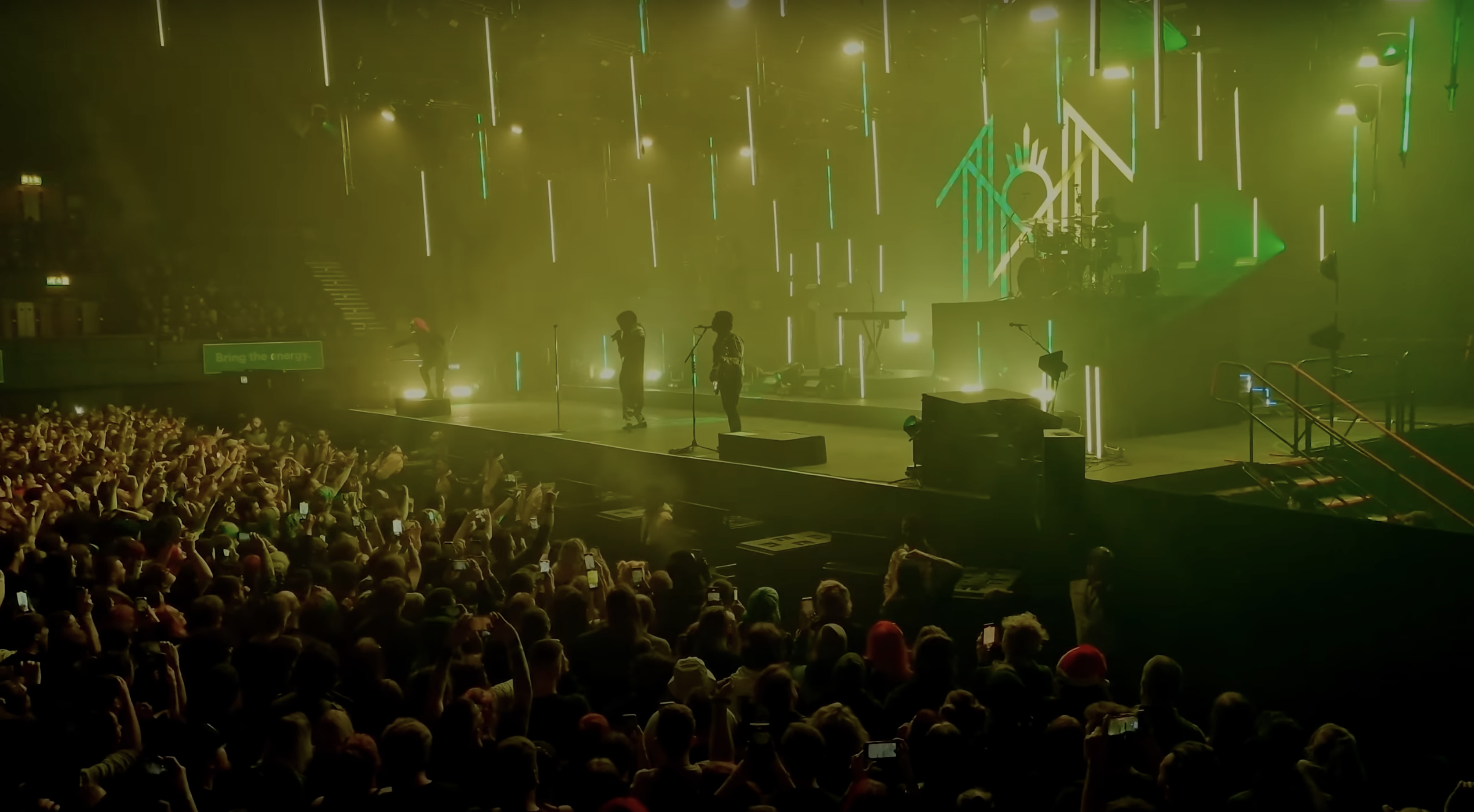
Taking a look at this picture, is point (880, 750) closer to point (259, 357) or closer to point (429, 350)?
point (429, 350)

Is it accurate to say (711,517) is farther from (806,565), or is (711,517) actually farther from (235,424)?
(235,424)

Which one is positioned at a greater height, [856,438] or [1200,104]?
[1200,104]

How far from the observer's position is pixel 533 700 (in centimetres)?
326

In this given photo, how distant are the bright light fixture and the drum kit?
283cm

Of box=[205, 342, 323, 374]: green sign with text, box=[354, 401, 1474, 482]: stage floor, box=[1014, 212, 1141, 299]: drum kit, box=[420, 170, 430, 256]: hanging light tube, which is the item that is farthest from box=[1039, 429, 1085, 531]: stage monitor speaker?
box=[420, 170, 430, 256]: hanging light tube

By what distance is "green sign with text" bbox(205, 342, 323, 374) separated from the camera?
18.1 m

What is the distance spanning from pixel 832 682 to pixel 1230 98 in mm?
11298

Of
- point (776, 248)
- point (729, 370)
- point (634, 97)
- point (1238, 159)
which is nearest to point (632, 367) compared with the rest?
point (729, 370)

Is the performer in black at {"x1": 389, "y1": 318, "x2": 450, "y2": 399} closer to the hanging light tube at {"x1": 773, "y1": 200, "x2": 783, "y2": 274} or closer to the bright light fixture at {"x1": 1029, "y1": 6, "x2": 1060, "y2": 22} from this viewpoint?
the hanging light tube at {"x1": 773, "y1": 200, "x2": 783, "y2": 274}

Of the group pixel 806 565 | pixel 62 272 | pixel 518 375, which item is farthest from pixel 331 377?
pixel 806 565

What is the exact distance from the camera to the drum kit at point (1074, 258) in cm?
1045

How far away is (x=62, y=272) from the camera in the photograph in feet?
65.8

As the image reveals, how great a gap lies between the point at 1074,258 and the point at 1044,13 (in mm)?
3514

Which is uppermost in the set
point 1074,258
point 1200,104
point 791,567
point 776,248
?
point 1200,104
